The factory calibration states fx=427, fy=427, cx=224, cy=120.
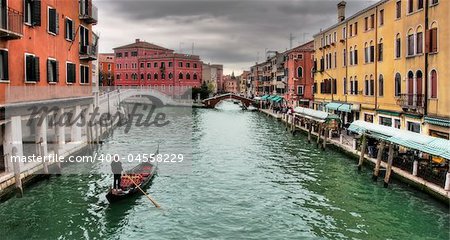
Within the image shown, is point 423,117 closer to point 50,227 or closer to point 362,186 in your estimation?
point 362,186

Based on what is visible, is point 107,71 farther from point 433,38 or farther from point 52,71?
point 433,38

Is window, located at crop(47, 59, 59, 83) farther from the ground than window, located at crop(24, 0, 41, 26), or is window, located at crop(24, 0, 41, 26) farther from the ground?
window, located at crop(24, 0, 41, 26)

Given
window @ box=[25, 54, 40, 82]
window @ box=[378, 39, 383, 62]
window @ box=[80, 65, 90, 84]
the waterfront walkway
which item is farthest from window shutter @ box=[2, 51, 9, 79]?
window @ box=[378, 39, 383, 62]

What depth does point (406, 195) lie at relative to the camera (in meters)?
16.0

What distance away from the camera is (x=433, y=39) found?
19.9 metres

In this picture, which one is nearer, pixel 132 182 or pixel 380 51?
pixel 132 182

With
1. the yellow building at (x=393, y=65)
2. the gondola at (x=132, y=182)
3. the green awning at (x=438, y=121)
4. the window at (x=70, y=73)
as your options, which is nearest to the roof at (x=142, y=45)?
the yellow building at (x=393, y=65)

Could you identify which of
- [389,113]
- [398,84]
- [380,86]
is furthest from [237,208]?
[380,86]

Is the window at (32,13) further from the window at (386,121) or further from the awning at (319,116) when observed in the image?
the window at (386,121)

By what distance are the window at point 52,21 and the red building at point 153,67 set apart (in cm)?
6533

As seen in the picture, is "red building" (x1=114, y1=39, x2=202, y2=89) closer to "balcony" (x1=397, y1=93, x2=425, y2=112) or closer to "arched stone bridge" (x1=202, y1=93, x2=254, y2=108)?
"arched stone bridge" (x1=202, y1=93, x2=254, y2=108)

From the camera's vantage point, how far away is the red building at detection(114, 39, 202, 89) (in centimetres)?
8856

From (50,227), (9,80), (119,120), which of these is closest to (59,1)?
(9,80)

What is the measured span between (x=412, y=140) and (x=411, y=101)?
589 centimetres
